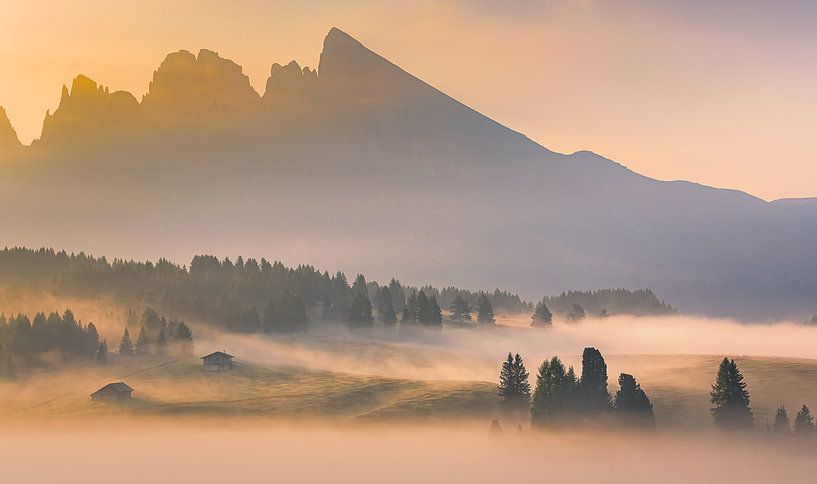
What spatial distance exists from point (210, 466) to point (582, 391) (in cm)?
4951

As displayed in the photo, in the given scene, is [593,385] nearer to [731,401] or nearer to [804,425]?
[731,401]

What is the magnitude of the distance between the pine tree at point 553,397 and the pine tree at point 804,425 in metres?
27.9

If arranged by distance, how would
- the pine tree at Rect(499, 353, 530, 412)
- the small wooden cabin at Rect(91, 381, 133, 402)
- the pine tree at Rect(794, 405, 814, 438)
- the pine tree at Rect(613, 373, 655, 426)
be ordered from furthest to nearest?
the small wooden cabin at Rect(91, 381, 133, 402), the pine tree at Rect(499, 353, 530, 412), the pine tree at Rect(613, 373, 655, 426), the pine tree at Rect(794, 405, 814, 438)

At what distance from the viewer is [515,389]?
15725cm

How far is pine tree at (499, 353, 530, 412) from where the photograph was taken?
513ft

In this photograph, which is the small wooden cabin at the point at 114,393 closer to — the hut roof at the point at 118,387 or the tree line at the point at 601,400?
the hut roof at the point at 118,387

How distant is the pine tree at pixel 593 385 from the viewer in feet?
477

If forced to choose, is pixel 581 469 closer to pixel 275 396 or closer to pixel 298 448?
pixel 298 448

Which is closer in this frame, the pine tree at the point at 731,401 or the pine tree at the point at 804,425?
the pine tree at the point at 804,425

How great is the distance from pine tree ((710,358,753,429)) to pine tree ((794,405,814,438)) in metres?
6.77

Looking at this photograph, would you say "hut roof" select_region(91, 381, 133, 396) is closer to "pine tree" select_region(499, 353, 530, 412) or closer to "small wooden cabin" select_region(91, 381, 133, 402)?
"small wooden cabin" select_region(91, 381, 133, 402)

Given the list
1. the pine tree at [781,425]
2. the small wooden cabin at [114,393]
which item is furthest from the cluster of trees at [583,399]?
the small wooden cabin at [114,393]

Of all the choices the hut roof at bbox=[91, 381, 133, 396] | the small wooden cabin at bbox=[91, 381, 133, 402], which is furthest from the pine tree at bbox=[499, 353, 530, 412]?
the hut roof at bbox=[91, 381, 133, 396]

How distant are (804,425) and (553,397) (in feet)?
103
